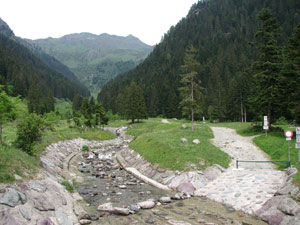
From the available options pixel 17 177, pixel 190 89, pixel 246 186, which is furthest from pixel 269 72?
pixel 17 177

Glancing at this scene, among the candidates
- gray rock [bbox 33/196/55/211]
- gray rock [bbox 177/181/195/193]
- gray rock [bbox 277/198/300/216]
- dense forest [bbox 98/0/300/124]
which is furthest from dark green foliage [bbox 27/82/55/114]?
gray rock [bbox 277/198/300/216]

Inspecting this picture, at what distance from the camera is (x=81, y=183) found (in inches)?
753

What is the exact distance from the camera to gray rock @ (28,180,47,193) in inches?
479

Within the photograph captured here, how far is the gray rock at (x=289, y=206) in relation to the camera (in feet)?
34.6

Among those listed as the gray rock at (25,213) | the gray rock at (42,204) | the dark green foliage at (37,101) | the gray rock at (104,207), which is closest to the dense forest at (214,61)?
the dark green foliage at (37,101)

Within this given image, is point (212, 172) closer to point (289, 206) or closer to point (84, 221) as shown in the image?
point (289, 206)

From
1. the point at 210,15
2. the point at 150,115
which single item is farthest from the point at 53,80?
the point at 210,15

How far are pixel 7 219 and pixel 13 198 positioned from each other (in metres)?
1.35

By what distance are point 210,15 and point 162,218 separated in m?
205

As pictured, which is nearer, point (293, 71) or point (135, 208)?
point (135, 208)

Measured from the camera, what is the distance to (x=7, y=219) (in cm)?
908

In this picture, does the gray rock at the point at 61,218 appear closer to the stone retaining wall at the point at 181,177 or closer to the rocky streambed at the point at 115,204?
the rocky streambed at the point at 115,204

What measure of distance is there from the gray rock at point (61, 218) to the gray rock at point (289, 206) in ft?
35.2

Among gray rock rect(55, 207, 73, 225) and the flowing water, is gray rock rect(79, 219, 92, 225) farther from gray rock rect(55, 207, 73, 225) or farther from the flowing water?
gray rock rect(55, 207, 73, 225)
